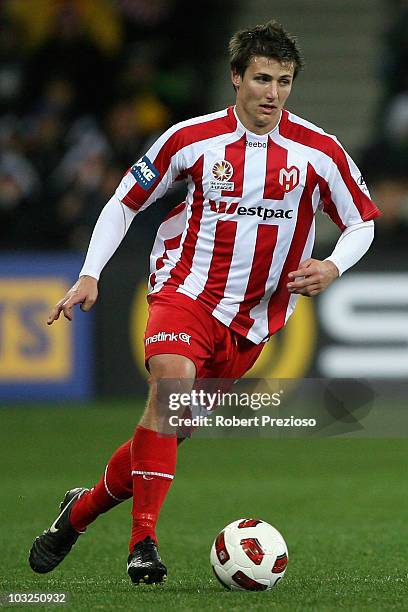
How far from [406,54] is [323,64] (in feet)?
8.23

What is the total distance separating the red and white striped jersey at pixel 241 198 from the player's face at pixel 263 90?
78 millimetres

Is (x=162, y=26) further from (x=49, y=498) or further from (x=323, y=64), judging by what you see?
(x=49, y=498)

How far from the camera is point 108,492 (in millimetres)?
5230

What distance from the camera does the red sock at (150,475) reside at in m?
4.89

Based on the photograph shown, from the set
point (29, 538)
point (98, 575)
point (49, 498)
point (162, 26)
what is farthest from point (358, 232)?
point (162, 26)

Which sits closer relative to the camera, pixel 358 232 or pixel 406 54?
pixel 358 232

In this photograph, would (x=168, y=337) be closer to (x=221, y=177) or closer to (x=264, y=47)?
(x=221, y=177)

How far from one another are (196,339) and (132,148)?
826 centimetres

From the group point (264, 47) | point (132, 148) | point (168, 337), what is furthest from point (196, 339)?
point (132, 148)

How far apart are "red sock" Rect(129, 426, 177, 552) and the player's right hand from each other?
51 cm

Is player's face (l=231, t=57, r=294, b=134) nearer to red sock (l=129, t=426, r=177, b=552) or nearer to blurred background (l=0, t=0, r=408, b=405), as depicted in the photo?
red sock (l=129, t=426, r=177, b=552)

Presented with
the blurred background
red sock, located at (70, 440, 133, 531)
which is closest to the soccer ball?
red sock, located at (70, 440, 133, 531)

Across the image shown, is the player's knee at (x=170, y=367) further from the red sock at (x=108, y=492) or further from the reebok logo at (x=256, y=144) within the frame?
the reebok logo at (x=256, y=144)

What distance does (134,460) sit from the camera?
4.96m
